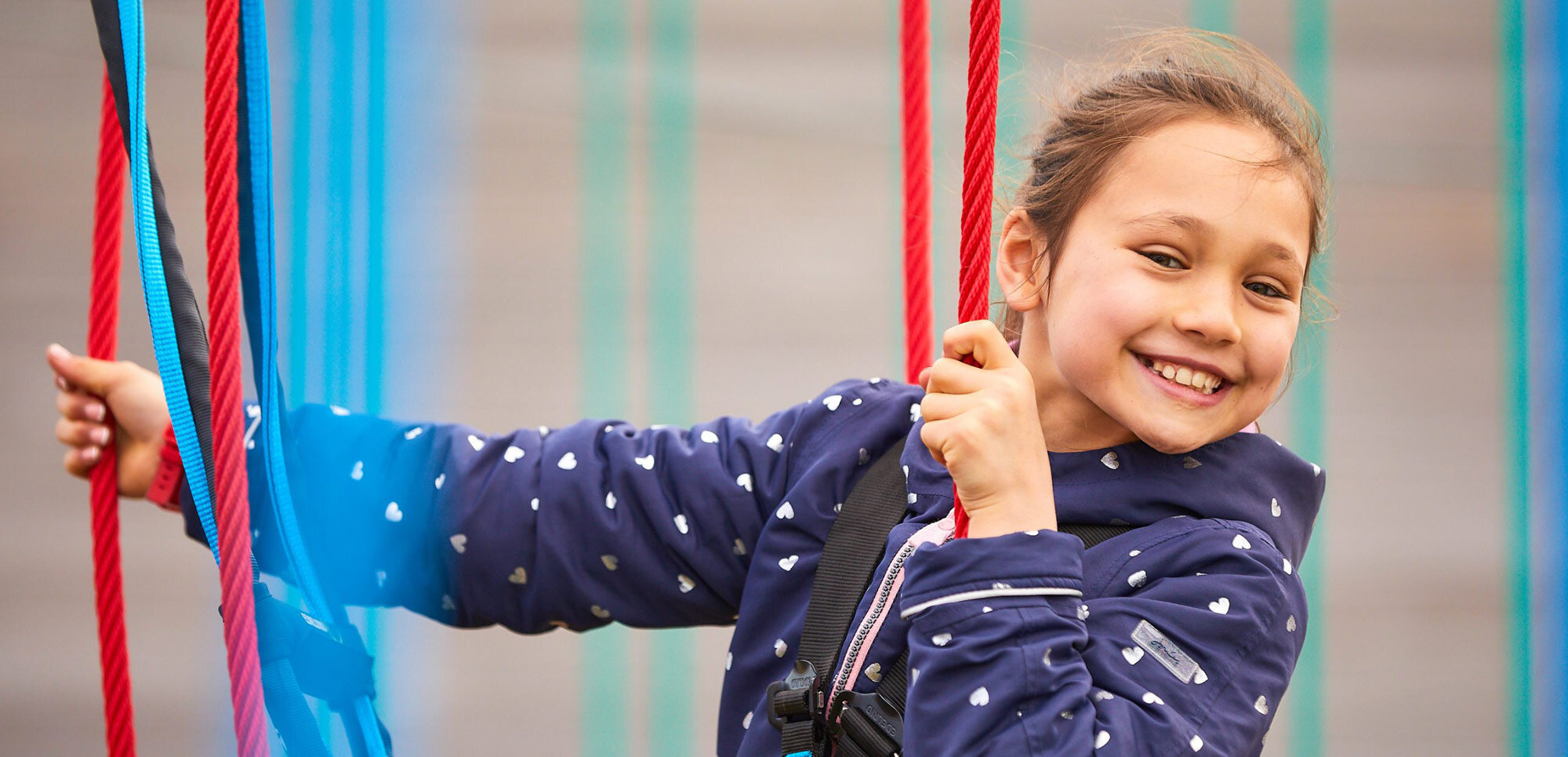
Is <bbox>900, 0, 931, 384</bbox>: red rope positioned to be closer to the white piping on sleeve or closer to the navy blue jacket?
the navy blue jacket

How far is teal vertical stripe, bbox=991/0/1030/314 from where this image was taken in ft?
2.36

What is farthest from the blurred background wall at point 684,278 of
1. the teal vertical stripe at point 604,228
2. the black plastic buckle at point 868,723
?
the black plastic buckle at point 868,723

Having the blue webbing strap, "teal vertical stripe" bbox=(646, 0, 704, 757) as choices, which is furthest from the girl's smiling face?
"teal vertical stripe" bbox=(646, 0, 704, 757)

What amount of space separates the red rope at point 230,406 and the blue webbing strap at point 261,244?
3cm

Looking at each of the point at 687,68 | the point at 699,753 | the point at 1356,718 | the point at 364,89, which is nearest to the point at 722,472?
the point at 364,89

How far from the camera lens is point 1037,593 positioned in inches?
18.0

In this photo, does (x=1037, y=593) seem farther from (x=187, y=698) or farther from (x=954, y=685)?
(x=187, y=698)

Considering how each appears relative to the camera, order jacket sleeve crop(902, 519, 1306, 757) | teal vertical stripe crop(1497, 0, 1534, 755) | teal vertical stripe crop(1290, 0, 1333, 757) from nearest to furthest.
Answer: jacket sleeve crop(902, 519, 1306, 757) < teal vertical stripe crop(1497, 0, 1534, 755) < teal vertical stripe crop(1290, 0, 1333, 757)

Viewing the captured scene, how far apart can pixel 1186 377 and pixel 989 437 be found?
108 millimetres

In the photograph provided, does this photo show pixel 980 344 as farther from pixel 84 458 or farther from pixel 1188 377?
pixel 84 458

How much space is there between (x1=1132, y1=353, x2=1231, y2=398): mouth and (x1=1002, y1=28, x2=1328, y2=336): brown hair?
0.28ft

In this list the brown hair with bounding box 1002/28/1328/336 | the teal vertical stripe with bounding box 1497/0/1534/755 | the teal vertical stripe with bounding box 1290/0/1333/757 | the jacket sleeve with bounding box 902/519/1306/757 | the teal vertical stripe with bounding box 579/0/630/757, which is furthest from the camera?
the teal vertical stripe with bounding box 579/0/630/757

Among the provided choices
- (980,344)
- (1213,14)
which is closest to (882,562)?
(980,344)

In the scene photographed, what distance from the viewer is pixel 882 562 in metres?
0.56
